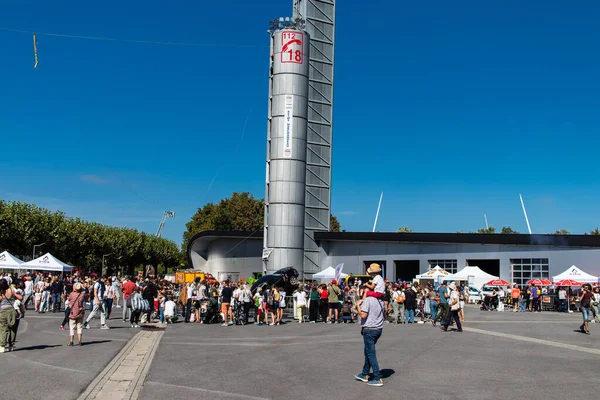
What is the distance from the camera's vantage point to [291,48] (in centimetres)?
5816

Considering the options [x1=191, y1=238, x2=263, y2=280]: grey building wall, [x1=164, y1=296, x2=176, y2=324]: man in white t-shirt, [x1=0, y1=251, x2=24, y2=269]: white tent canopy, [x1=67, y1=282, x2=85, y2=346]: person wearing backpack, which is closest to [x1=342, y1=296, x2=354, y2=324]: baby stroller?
[x1=164, y1=296, x2=176, y2=324]: man in white t-shirt

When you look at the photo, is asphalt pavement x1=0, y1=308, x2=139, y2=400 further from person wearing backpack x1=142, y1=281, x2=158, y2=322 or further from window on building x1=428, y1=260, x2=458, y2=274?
window on building x1=428, y1=260, x2=458, y2=274

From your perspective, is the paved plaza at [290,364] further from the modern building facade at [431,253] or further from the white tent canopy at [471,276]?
the modern building facade at [431,253]

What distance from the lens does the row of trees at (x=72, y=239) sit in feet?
190

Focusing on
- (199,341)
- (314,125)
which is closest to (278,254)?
(314,125)

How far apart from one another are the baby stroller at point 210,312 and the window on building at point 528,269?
30.2 metres

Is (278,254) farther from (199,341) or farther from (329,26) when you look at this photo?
(199,341)

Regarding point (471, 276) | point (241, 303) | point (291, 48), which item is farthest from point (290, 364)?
point (291, 48)

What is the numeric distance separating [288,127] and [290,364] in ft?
147

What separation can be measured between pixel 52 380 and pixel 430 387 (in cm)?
663

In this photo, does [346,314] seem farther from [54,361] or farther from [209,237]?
[209,237]

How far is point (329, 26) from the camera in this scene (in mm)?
63500

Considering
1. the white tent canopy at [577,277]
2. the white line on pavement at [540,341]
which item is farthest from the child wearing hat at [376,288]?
the white tent canopy at [577,277]

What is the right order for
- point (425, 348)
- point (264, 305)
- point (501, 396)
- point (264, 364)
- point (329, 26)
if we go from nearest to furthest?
point (501, 396), point (264, 364), point (425, 348), point (264, 305), point (329, 26)
